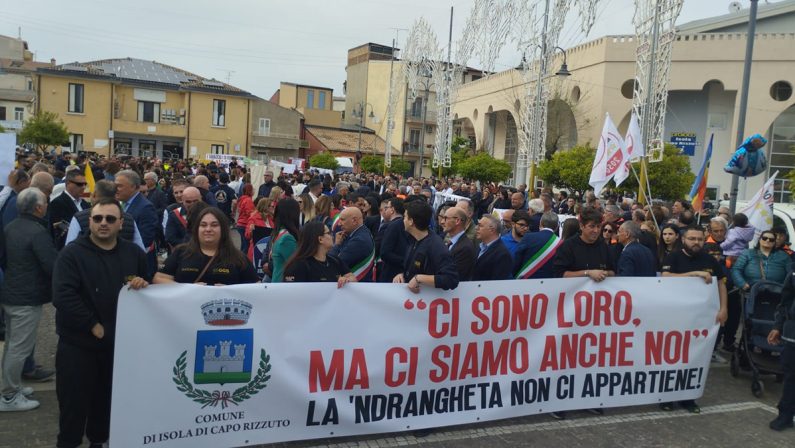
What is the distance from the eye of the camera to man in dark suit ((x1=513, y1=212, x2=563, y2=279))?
21.7 ft

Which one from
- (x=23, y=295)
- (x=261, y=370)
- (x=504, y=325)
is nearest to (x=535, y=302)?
(x=504, y=325)

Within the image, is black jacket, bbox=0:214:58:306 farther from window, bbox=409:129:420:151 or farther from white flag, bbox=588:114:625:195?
window, bbox=409:129:420:151

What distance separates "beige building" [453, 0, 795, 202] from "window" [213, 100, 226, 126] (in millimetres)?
23024

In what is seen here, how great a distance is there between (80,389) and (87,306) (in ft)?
1.82

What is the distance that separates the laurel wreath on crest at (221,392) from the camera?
14.5ft

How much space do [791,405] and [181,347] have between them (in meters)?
5.29

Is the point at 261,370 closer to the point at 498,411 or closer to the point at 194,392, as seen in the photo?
the point at 194,392

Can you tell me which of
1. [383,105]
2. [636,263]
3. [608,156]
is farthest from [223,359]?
[383,105]

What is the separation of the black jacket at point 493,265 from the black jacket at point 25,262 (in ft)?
11.7

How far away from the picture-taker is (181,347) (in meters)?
4.42

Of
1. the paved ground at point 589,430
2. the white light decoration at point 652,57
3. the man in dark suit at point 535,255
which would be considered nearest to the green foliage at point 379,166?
the white light decoration at point 652,57

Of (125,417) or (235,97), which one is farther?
(235,97)

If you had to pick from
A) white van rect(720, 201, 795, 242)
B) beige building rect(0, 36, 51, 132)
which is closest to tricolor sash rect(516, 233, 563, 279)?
white van rect(720, 201, 795, 242)

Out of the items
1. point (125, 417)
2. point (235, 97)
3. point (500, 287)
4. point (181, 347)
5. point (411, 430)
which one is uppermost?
point (235, 97)
